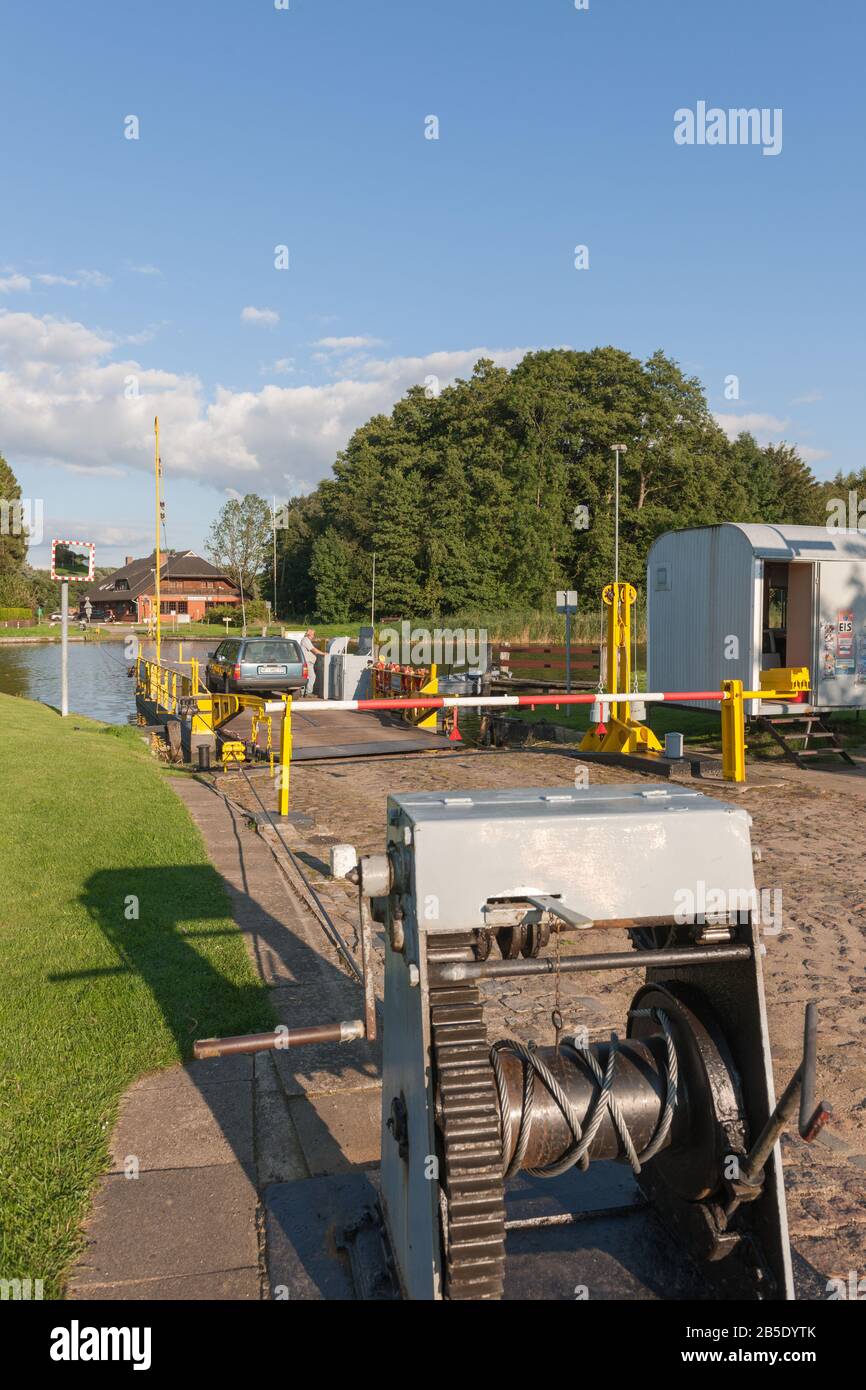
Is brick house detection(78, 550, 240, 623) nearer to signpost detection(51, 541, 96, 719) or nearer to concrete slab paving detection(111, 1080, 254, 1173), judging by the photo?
signpost detection(51, 541, 96, 719)

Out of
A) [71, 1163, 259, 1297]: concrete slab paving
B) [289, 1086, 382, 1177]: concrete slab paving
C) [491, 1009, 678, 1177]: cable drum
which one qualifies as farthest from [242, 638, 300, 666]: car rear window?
[491, 1009, 678, 1177]: cable drum

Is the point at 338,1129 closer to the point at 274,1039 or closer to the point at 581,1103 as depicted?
the point at 274,1039

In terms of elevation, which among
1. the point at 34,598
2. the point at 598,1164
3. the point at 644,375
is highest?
the point at 644,375

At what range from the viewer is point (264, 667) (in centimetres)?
2152

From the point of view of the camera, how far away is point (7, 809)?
33.1 ft

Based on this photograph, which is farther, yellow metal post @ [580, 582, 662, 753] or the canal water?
the canal water

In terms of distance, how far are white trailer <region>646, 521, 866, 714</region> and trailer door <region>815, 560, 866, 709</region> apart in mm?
16

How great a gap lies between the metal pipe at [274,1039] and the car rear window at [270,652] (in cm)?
1847

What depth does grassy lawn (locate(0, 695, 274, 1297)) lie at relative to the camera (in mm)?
3557

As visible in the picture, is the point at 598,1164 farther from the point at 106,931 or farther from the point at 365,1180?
the point at 106,931

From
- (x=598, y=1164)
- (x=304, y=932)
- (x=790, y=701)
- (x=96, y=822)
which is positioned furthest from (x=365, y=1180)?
(x=790, y=701)

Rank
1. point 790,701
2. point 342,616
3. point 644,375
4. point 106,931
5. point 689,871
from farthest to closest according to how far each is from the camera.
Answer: point 342,616, point 644,375, point 790,701, point 106,931, point 689,871

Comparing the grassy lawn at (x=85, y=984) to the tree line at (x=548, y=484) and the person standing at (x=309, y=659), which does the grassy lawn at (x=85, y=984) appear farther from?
the tree line at (x=548, y=484)
